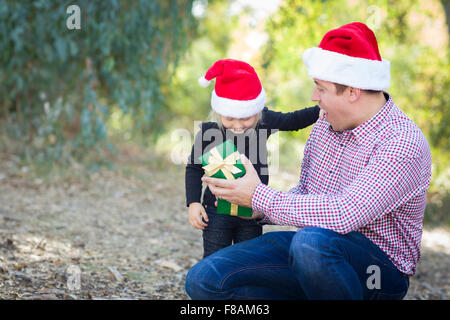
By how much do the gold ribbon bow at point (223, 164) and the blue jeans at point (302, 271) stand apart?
29cm

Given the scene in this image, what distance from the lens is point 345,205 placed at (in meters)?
1.62

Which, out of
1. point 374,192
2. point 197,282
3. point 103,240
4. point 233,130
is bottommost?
point 103,240

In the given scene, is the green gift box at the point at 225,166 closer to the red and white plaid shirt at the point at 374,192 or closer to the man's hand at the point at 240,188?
the man's hand at the point at 240,188

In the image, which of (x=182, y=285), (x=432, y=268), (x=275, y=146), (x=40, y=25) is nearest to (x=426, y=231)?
(x=432, y=268)

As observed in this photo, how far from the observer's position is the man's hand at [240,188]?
1.77 metres

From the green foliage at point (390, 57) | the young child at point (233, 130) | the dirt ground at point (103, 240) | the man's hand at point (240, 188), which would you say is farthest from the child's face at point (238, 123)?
the green foliage at point (390, 57)

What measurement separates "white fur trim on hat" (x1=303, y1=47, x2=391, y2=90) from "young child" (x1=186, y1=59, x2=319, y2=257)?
0.38m

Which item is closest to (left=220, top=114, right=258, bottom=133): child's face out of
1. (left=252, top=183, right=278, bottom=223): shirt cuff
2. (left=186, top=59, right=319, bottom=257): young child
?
(left=186, top=59, right=319, bottom=257): young child

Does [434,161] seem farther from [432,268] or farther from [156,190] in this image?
[156,190]

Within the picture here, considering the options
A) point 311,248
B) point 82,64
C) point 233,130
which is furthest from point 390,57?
point 311,248

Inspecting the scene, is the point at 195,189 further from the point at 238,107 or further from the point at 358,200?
the point at 358,200

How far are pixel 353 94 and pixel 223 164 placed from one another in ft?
1.89

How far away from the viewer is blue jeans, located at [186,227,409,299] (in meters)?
1.58

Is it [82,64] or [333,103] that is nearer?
A: [333,103]
